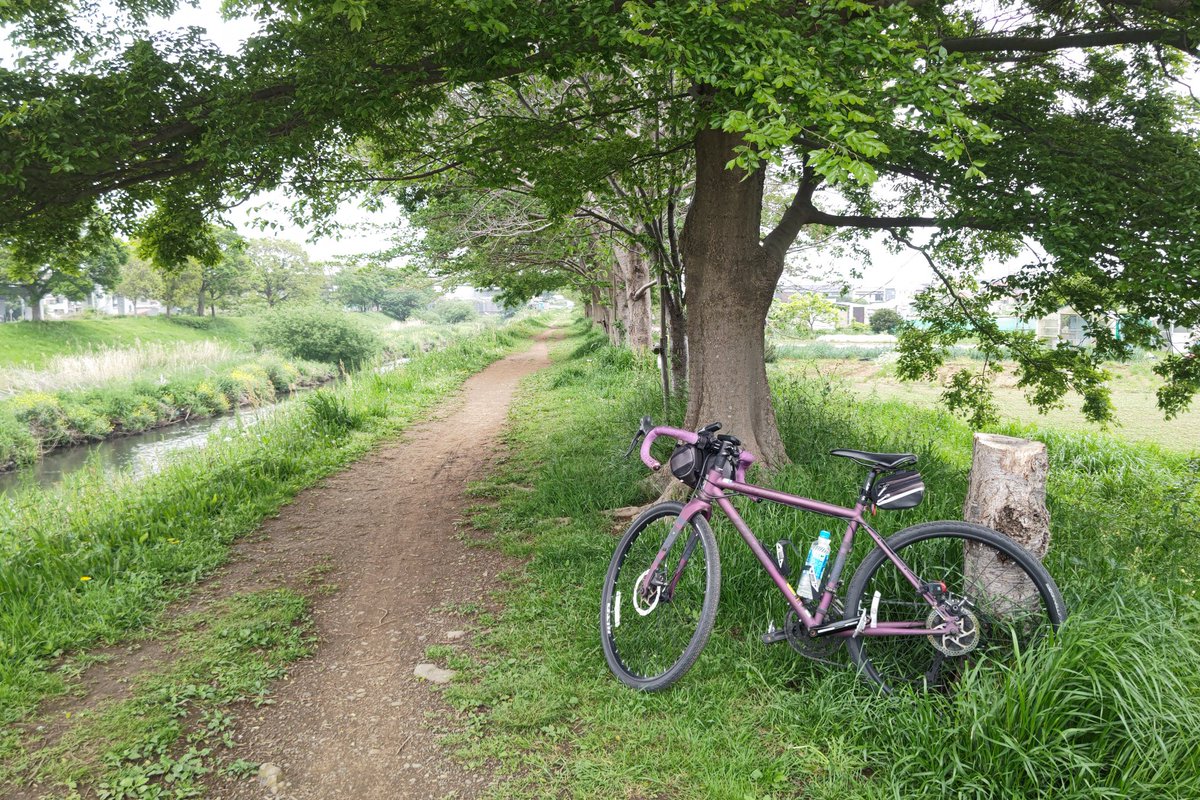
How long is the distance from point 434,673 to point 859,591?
2.29m

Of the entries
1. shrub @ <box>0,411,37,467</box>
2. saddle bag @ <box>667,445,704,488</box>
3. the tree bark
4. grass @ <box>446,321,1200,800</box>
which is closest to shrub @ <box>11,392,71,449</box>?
shrub @ <box>0,411,37,467</box>

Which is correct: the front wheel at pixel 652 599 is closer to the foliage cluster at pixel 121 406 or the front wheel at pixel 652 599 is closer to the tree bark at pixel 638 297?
the foliage cluster at pixel 121 406

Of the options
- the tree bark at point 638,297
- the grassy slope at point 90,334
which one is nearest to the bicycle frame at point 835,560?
the tree bark at point 638,297

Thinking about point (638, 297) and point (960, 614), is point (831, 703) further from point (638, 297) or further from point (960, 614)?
point (638, 297)

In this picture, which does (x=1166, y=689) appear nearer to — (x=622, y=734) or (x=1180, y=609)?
(x=1180, y=609)

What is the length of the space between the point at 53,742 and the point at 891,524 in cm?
450

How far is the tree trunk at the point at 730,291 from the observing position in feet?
18.1

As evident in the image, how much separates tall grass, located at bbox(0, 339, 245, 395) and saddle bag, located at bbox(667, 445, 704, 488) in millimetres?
18904

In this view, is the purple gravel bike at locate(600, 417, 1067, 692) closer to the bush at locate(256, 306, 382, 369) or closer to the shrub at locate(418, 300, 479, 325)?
the bush at locate(256, 306, 382, 369)

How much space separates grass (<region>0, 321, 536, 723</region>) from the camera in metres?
3.86

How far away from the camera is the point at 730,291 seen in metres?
5.58

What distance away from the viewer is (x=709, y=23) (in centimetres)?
355

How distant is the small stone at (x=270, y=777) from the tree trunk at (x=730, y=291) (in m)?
4.00

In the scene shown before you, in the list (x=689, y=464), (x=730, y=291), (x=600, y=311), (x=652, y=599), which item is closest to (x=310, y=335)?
(x=600, y=311)
